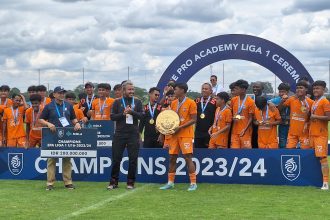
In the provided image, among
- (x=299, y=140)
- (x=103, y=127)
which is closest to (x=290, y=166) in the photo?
(x=299, y=140)

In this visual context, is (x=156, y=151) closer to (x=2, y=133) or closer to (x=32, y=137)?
(x=32, y=137)

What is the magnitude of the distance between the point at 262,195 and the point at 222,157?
60.8 inches

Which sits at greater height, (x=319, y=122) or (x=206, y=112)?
(x=206, y=112)

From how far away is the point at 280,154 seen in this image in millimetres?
10438

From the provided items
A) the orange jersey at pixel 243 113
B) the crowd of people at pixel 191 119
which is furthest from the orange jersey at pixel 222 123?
the orange jersey at pixel 243 113

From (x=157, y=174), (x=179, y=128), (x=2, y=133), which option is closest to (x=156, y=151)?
(x=157, y=174)

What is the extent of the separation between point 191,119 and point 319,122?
230cm

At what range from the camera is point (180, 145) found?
10.1 metres

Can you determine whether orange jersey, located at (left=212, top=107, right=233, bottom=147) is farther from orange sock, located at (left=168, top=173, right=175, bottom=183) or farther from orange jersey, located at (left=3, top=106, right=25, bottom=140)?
orange jersey, located at (left=3, top=106, right=25, bottom=140)

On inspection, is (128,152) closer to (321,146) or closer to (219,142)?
(219,142)

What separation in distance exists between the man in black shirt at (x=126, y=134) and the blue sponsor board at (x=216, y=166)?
0.82m

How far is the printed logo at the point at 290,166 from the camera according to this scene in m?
10.4

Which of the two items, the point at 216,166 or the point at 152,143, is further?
the point at 152,143

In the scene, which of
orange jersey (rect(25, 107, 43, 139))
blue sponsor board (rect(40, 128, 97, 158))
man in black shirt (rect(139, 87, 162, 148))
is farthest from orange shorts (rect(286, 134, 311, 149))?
orange jersey (rect(25, 107, 43, 139))
